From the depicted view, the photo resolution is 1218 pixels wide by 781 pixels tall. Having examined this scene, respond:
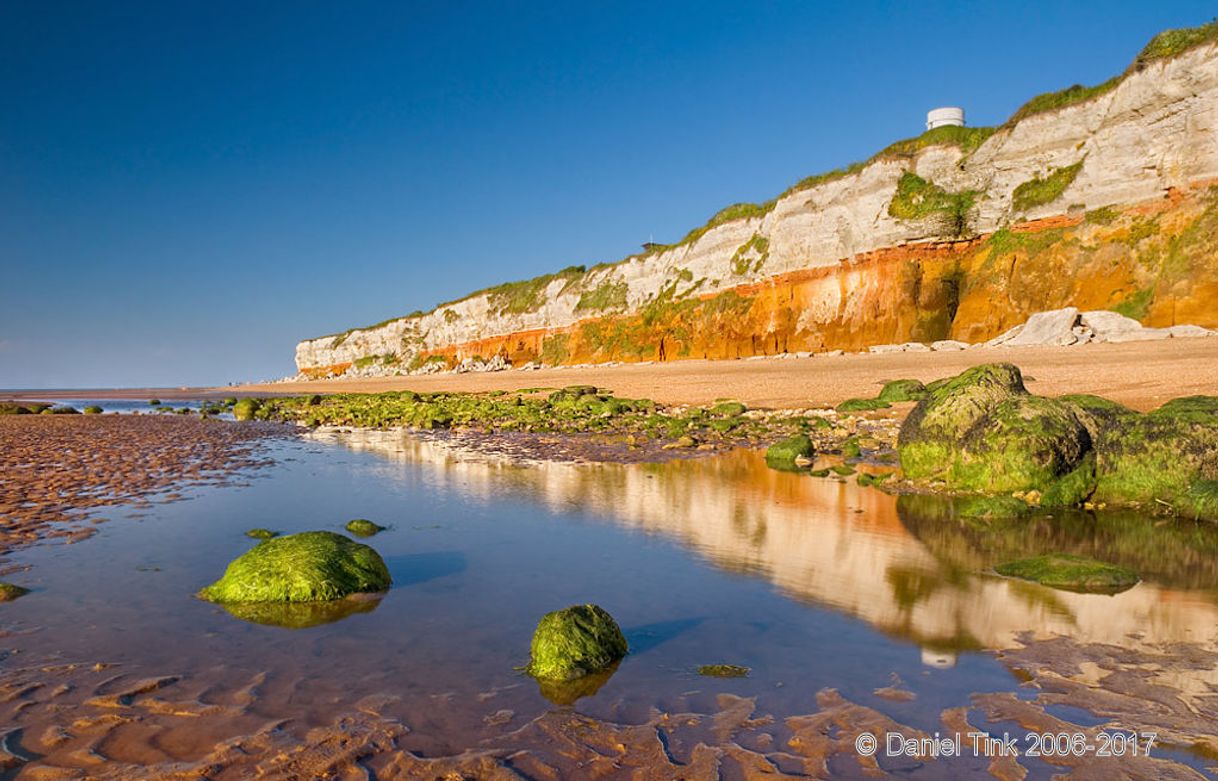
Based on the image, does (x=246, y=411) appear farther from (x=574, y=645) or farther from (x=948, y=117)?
(x=948, y=117)

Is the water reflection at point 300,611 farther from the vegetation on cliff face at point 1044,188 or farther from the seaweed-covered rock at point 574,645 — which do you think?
the vegetation on cliff face at point 1044,188

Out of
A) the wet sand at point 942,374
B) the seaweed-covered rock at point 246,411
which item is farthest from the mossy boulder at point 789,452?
the seaweed-covered rock at point 246,411

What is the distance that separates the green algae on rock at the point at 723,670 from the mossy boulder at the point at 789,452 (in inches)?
344

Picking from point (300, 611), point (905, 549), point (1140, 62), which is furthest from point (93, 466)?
point (1140, 62)

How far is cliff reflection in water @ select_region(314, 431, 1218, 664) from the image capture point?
18.3 feet

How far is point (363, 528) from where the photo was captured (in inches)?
353

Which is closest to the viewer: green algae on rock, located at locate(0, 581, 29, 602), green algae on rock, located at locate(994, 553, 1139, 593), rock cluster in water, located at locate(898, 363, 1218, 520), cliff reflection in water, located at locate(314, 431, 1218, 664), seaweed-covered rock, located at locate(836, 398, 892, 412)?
cliff reflection in water, located at locate(314, 431, 1218, 664)

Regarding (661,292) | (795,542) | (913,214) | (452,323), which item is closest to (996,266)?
(913,214)

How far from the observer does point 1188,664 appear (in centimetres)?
470

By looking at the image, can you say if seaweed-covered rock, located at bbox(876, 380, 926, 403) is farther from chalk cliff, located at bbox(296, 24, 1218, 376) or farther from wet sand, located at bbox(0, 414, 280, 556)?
wet sand, located at bbox(0, 414, 280, 556)

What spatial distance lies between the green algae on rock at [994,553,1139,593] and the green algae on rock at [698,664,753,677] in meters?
3.68

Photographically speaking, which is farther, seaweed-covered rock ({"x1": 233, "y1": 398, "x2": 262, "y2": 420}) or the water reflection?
seaweed-covered rock ({"x1": 233, "y1": 398, "x2": 262, "y2": 420})

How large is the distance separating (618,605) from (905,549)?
148 inches

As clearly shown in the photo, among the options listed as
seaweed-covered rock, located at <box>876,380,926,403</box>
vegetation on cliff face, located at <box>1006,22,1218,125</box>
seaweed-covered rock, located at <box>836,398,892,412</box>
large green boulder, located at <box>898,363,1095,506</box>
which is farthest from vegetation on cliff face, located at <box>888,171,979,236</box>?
large green boulder, located at <box>898,363,1095,506</box>
